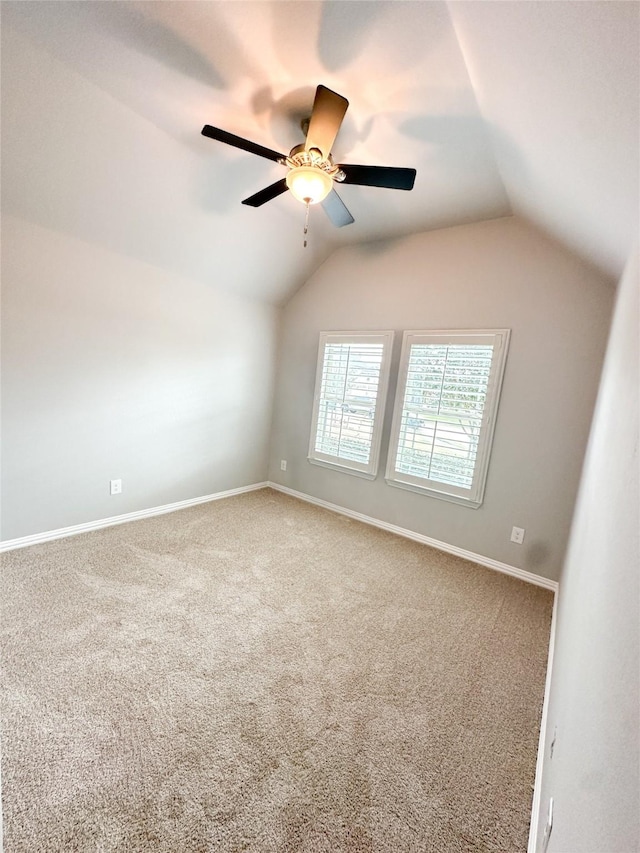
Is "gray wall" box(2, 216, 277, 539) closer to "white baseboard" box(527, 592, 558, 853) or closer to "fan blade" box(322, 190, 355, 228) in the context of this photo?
"fan blade" box(322, 190, 355, 228)

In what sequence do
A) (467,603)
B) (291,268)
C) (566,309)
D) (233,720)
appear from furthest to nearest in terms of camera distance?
(291,268)
(566,309)
(467,603)
(233,720)

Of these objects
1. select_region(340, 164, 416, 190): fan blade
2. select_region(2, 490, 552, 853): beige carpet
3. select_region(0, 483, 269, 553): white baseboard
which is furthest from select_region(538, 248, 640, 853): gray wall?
select_region(0, 483, 269, 553): white baseboard

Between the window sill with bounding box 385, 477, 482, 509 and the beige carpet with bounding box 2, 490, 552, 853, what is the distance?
58 centimetres

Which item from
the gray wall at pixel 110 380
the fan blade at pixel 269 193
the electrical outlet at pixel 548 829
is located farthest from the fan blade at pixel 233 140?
the electrical outlet at pixel 548 829

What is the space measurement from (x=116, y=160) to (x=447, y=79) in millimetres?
1971

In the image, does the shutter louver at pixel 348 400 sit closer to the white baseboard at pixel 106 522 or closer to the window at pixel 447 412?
the window at pixel 447 412

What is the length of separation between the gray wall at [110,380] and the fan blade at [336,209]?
1666 millimetres

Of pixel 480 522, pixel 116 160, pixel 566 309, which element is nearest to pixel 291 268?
pixel 116 160

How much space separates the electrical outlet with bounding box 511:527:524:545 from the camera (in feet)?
9.32

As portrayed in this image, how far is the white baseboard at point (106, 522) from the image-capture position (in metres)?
2.65

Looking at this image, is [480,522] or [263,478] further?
[263,478]

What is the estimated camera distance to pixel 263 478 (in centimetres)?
450

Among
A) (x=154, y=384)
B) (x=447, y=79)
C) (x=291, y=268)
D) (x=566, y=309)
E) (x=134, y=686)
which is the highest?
(x=447, y=79)

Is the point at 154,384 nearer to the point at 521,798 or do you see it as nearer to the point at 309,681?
the point at 309,681
